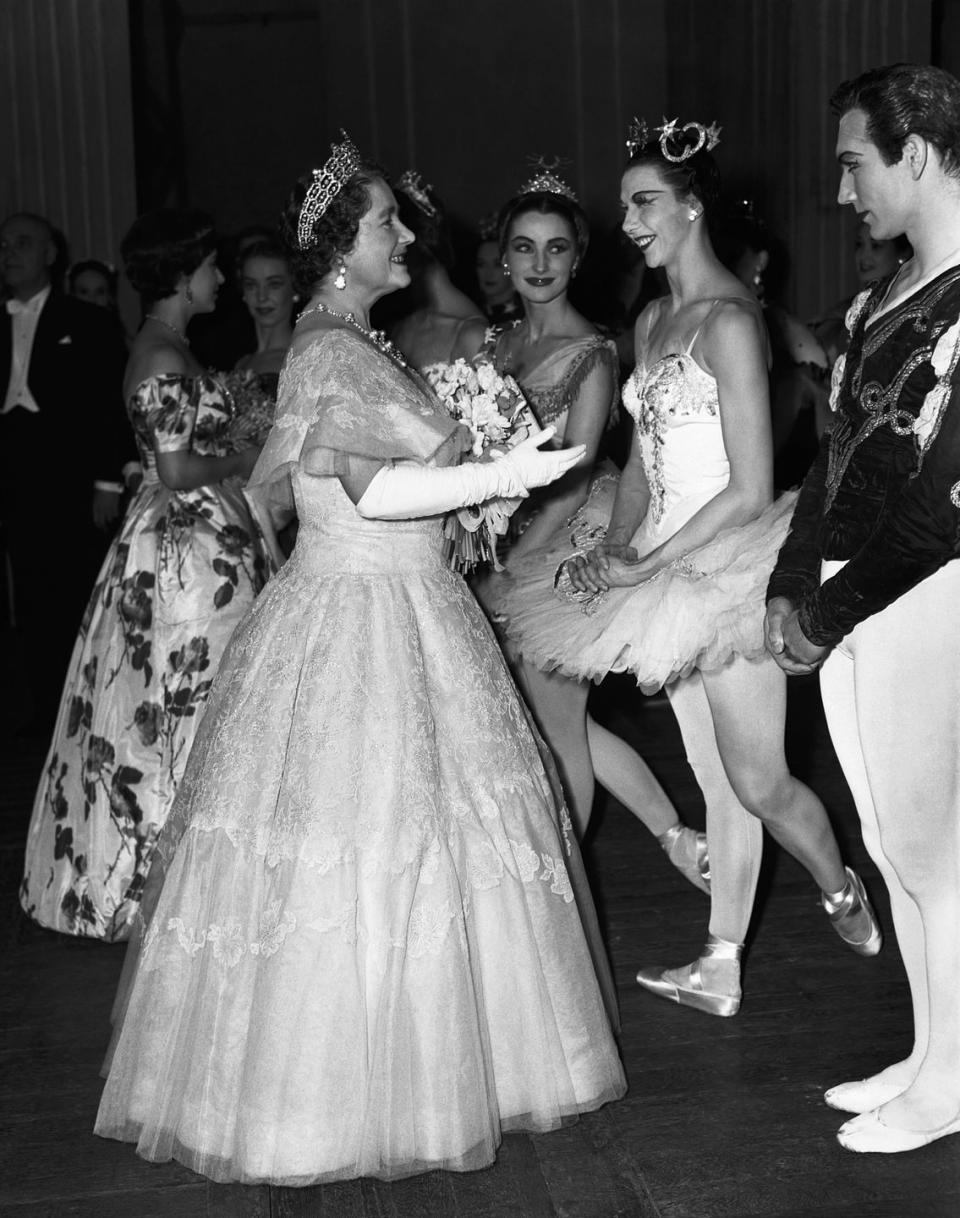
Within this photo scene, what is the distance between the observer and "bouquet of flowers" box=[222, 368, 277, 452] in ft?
12.2

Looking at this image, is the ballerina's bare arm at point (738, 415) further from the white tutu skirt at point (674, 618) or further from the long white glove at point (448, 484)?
the long white glove at point (448, 484)

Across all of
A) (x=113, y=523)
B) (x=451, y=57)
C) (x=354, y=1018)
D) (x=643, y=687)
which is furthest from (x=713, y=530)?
(x=451, y=57)

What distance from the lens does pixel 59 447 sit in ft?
17.4

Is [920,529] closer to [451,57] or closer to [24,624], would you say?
[24,624]

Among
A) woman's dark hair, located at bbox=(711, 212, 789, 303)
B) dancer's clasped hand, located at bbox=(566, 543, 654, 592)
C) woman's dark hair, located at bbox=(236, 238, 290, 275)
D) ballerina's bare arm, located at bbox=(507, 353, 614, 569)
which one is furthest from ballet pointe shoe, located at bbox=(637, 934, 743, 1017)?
woman's dark hair, located at bbox=(236, 238, 290, 275)

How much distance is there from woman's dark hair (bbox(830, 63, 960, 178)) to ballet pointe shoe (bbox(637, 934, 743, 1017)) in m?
1.54

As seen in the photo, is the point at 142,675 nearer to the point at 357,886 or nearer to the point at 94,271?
the point at 357,886

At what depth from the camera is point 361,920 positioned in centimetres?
229

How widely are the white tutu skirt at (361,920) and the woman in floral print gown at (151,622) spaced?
98cm

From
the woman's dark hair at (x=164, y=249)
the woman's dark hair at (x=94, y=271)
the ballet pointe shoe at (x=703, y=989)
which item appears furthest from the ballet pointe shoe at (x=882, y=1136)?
the woman's dark hair at (x=94, y=271)

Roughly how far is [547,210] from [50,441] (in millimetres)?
2545

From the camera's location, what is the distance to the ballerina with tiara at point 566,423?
10.8 feet

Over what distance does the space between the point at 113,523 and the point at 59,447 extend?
1.19 ft

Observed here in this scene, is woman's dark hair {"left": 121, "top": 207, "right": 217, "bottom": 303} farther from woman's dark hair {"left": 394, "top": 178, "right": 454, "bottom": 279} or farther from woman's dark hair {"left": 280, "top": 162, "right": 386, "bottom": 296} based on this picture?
woman's dark hair {"left": 280, "top": 162, "right": 386, "bottom": 296}
